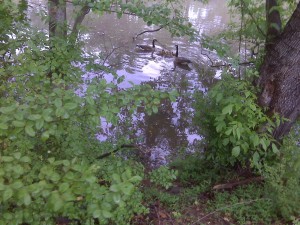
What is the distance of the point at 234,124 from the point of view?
384 cm

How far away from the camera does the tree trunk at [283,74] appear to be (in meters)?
4.31

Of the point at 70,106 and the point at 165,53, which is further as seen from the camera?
the point at 165,53

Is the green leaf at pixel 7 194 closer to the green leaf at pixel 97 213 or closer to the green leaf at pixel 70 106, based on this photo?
the green leaf at pixel 97 213

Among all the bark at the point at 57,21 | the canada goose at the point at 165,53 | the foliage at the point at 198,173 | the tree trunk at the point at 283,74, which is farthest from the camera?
the canada goose at the point at 165,53

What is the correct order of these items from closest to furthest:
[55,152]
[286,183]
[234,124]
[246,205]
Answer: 1. [55,152]
2. [234,124]
3. [286,183]
4. [246,205]

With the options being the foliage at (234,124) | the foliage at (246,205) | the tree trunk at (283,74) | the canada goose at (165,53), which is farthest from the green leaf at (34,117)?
the canada goose at (165,53)

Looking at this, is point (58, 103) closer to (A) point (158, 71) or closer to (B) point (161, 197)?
(B) point (161, 197)

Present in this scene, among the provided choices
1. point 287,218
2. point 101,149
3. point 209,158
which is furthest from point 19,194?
point 209,158

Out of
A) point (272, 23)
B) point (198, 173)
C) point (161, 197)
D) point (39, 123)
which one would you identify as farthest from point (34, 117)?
point (198, 173)

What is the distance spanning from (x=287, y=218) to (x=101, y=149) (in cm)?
239

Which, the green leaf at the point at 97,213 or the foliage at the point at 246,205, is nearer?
the green leaf at the point at 97,213

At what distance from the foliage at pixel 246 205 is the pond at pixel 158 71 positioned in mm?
2218

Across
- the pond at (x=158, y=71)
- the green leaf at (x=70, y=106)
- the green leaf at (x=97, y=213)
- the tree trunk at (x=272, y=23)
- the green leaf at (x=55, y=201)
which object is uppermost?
the tree trunk at (x=272, y=23)

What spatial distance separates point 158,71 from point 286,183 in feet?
30.6
